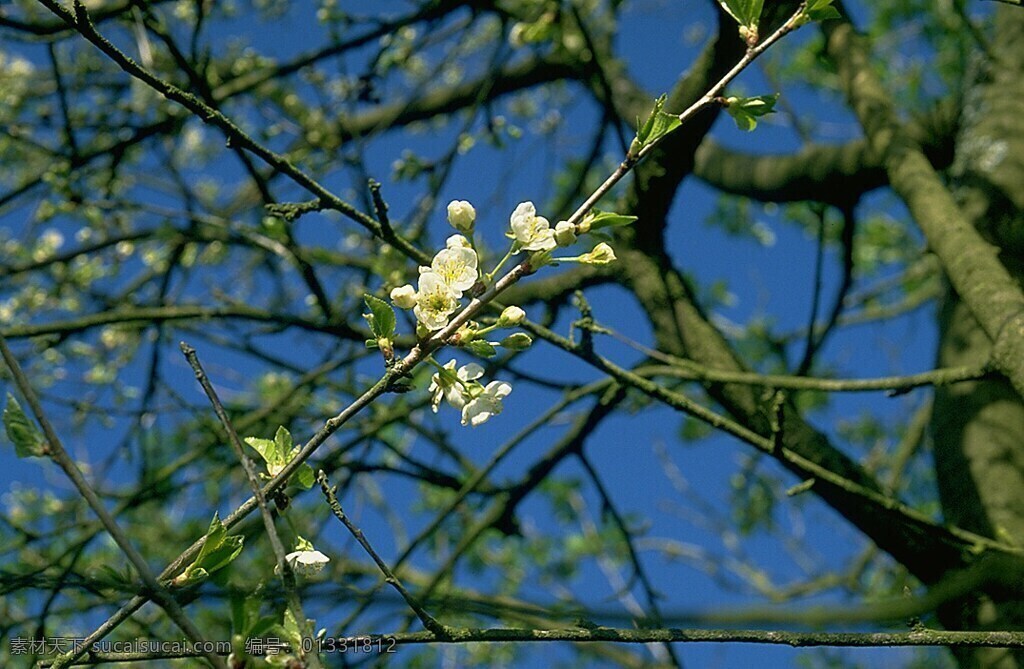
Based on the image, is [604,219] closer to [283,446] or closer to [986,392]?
[283,446]

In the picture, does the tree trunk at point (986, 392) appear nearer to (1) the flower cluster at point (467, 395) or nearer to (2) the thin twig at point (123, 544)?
(1) the flower cluster at point (467, 395)

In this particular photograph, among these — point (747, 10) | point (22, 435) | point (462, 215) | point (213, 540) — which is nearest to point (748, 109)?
point (747, 10)

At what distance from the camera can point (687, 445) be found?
502 centimetres

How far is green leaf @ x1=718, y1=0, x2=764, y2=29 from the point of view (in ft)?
4.63

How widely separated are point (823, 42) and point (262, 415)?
1996mm

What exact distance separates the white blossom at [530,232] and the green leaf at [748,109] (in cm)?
42

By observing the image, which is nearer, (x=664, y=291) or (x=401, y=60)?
(x=664, y=291)

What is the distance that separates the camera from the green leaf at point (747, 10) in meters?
1.41

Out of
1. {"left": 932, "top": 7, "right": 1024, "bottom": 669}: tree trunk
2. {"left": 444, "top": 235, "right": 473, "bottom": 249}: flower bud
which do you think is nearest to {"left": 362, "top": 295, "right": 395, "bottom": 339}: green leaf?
{"left": 444, "top": 235, "right": 473, "bottom": 249}: flower bud

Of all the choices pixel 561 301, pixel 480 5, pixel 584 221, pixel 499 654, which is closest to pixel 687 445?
pixel 499 654

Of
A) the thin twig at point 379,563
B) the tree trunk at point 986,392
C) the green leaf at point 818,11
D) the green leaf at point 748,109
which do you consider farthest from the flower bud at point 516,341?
the tree trunk at point 986,392

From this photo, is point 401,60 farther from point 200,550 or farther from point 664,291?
point 200,550

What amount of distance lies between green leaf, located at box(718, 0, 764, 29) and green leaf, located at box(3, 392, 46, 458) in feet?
3.52

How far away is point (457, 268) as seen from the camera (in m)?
1.20
